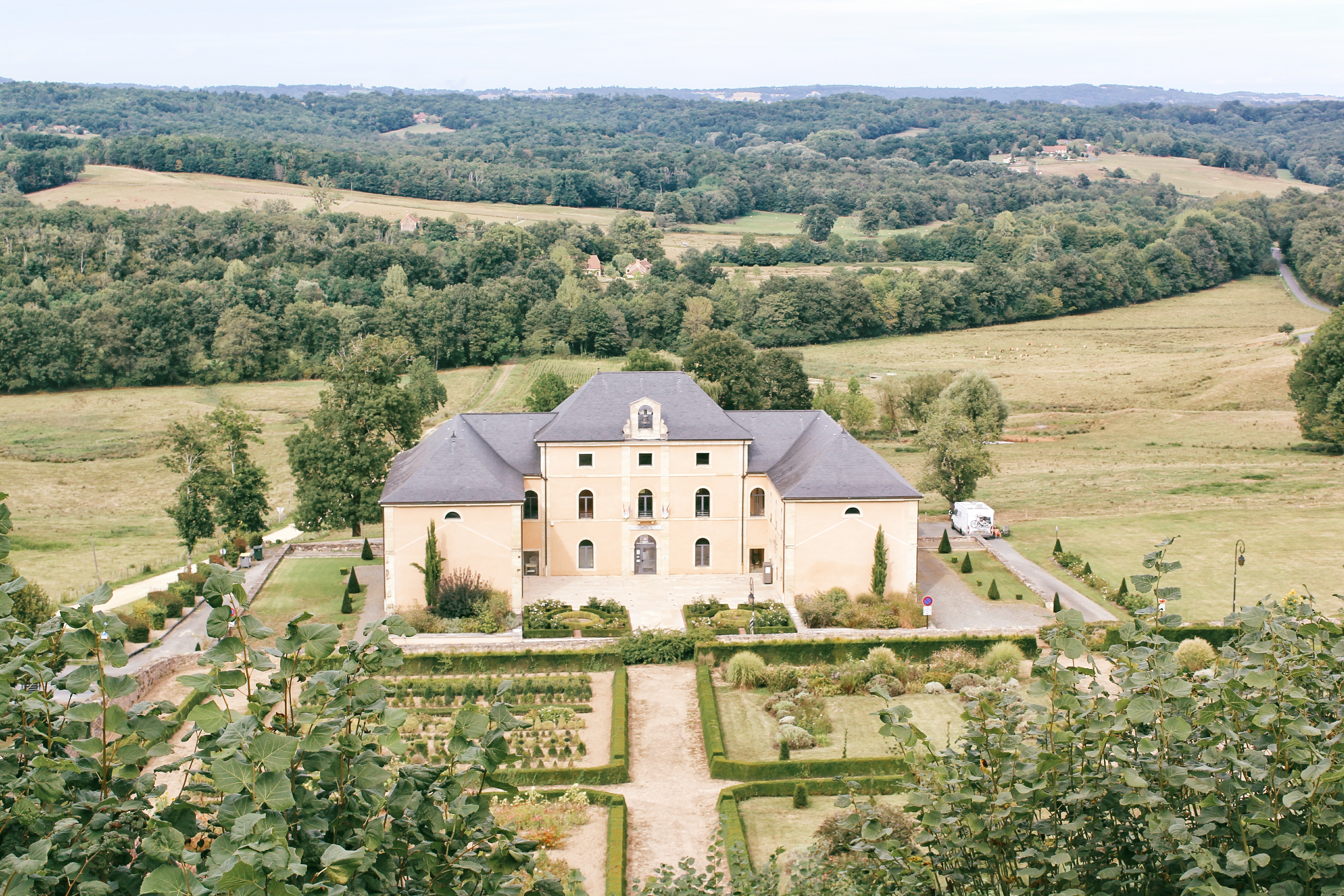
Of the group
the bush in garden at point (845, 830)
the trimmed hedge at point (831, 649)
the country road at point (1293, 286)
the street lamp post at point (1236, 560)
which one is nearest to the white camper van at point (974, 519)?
the street lamp post at point (1236, 560)

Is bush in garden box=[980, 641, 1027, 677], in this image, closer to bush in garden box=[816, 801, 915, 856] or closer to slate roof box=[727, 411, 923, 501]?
slate roof box=[727, 411, 923, 501]


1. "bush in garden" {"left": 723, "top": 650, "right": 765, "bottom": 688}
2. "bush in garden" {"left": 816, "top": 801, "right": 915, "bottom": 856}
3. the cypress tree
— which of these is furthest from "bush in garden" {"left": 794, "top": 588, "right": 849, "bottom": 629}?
"bush in garden" {"left": 816, "top": 801, "right": 915, "bottom": 856}

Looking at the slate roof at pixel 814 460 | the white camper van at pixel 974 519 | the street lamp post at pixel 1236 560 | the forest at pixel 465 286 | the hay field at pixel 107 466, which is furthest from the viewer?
the forest at pixel 465 286

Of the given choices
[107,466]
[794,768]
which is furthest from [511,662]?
[107,466]

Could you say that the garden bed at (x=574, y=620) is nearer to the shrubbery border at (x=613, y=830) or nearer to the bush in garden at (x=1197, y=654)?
the shrubbery border at (x=613, y=830)

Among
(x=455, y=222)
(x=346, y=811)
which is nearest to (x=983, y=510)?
(x=346, y=811)
